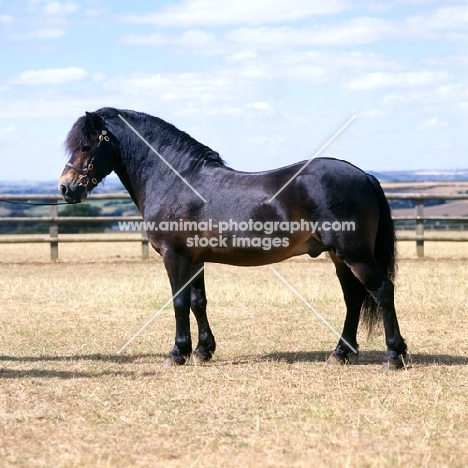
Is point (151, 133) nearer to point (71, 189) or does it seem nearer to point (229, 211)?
point (71, 189)

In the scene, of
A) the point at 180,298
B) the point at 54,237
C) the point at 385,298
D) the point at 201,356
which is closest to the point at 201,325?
the point at 201,356

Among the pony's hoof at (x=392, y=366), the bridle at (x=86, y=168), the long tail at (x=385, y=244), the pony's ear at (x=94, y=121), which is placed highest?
the pony's ear at (x=94, y=121)

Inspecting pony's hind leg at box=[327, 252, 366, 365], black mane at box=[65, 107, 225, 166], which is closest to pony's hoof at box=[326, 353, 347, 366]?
pony's hind leg at box=[327, 252, 366, 365]

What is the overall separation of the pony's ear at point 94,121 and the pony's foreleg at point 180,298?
130 cm

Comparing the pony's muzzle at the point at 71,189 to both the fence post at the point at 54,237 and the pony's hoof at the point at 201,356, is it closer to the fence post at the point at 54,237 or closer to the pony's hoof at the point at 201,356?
the pony's hoof at the point at 201,356

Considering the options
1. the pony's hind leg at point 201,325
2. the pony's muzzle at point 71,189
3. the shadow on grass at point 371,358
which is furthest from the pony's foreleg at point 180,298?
the pony's muzzle at point 71,189

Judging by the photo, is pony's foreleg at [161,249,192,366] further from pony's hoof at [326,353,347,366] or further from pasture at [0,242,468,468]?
pony's hoof at [326,353,347,366]

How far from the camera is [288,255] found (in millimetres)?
6445

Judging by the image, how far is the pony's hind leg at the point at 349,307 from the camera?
6516 mm

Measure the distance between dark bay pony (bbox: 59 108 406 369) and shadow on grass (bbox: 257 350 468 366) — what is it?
0.24 metres

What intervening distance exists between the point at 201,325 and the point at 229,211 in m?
1.14

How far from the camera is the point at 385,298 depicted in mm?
6188

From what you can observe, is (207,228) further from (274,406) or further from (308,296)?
(308,296)

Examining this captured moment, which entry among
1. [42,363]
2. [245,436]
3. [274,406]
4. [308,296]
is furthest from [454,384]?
[308,296]
